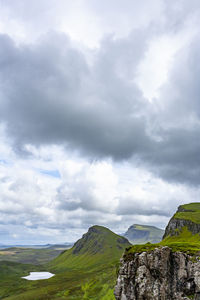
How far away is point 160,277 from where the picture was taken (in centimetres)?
5288

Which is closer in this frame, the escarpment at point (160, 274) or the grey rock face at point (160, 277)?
the grey rock face at point (160, 277)

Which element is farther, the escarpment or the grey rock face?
the escarpment

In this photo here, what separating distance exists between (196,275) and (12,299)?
185929mm

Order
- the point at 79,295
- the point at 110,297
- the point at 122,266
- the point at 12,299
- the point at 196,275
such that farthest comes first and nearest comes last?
1. the point at 12,299
2. the point at 79,295
3. the point at 110,297
4. the point at 122,266
5. the point at 196,275

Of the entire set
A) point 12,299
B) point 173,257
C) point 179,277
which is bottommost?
point 12,299

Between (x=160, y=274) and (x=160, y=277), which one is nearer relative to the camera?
(x=160, y=277)

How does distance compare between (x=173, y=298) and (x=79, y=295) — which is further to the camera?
(x=79, y=295)

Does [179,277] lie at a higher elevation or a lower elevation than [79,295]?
higher

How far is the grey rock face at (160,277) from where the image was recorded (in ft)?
165

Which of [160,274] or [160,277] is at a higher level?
[160,274]

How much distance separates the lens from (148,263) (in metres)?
55.2

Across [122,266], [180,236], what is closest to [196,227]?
[180,236]

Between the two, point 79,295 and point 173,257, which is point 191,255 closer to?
point 173,257

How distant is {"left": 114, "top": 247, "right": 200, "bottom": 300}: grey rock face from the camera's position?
50.2m
